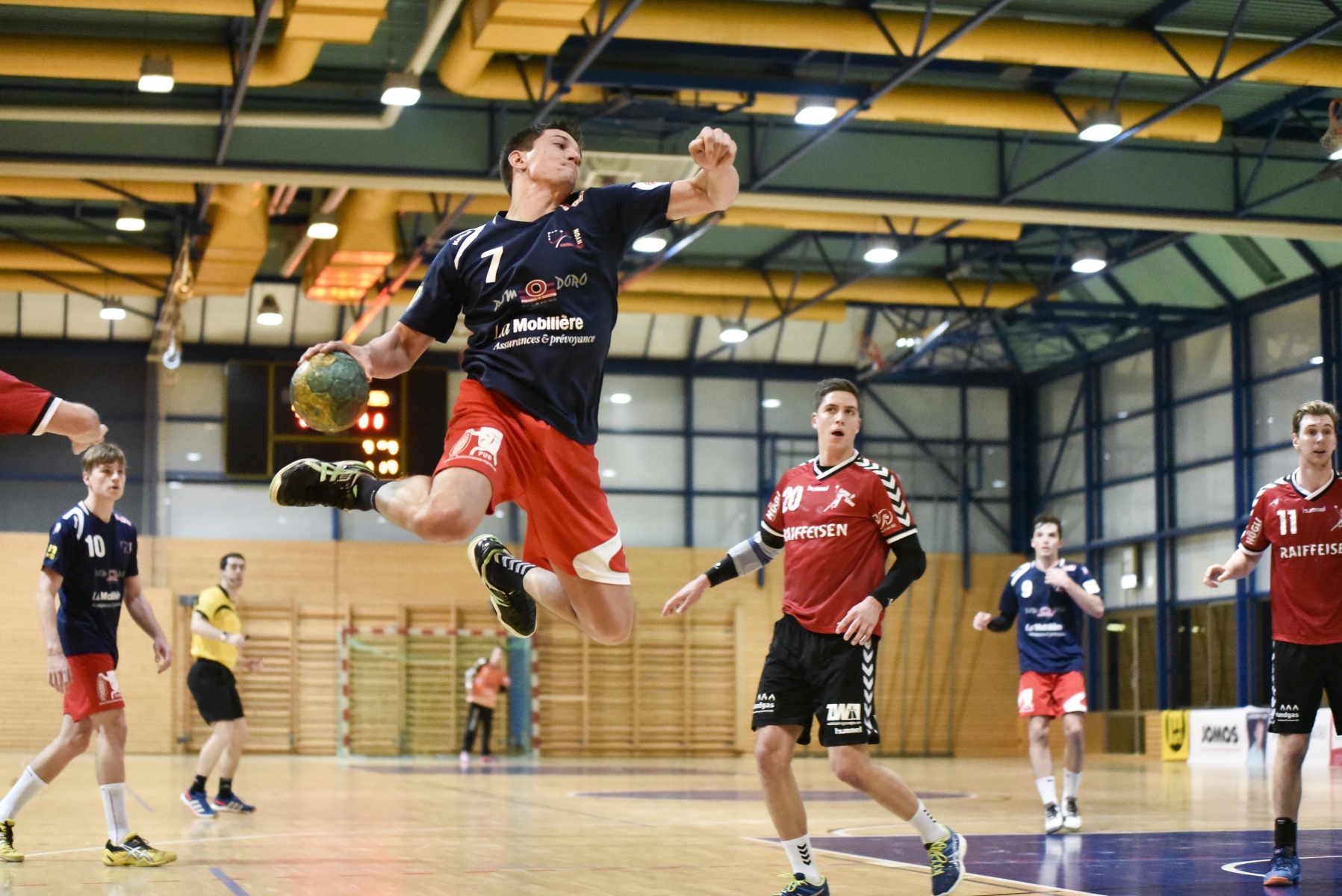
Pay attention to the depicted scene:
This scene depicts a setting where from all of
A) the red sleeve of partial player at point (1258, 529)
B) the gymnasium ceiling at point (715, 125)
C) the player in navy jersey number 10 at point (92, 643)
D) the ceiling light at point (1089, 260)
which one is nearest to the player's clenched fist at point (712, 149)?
the red sleeve of partial player at point (1258, 529)

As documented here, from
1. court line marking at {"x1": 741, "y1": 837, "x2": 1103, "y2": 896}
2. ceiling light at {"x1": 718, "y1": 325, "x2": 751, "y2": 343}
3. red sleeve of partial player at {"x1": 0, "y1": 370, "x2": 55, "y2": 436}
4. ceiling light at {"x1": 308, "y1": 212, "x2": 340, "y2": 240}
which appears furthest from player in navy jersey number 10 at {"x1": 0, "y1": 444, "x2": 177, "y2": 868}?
ceiling light at {"x1": 718, "y1": 325, "x2": 751, "y2": 343}

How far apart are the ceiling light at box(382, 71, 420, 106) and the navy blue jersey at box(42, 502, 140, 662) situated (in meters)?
7.44

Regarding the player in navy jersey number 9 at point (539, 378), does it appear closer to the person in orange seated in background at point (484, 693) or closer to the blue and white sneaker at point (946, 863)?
the blue and white sneaker at point (946, 863)

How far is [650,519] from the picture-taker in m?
31.1

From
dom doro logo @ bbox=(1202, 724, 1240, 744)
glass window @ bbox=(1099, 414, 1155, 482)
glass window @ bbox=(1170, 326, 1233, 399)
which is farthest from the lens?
glass window @ bbox=(1099, 414, 1155, 482)

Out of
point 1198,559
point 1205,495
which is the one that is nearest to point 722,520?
point 1198,559

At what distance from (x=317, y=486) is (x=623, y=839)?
5434 mm

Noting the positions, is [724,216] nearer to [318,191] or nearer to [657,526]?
[318,191]

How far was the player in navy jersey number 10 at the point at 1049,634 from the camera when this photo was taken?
11477 millimetres

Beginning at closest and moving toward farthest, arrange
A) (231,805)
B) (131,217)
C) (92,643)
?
(92,643) < (231,805) < (131,217)

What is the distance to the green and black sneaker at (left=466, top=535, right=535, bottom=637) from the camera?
528cm

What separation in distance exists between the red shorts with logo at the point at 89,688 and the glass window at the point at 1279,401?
2121 centimetres

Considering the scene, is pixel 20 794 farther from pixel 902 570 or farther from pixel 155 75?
pixel 155 75

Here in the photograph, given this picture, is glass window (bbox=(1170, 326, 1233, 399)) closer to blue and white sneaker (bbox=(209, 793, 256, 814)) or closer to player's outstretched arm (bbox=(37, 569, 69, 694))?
blue and white sneaker (bbox=(209, 793, 256, 814))
